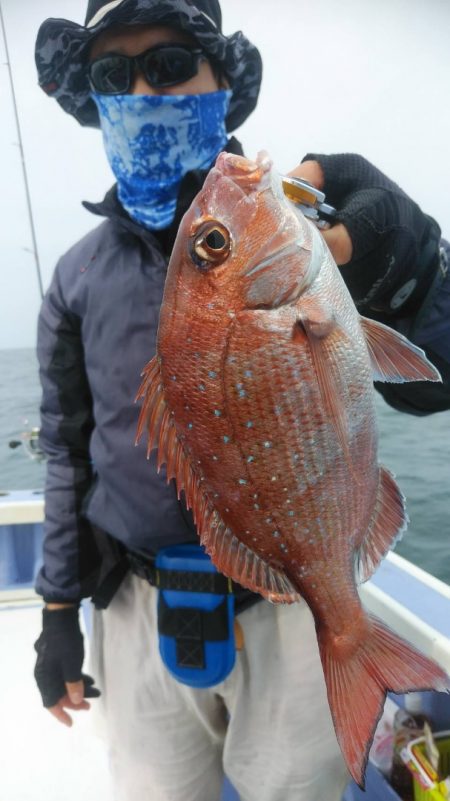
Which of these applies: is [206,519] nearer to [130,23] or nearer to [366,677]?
[366,677]

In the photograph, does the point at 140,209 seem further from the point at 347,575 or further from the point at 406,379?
the point at 347,575

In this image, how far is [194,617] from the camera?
1506 mm

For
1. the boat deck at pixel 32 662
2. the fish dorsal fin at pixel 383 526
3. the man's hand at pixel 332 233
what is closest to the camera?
the fish dorsal fin at pixel 383 526

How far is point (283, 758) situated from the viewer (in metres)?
1.53

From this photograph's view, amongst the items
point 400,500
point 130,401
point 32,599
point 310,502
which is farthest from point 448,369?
point 32,599

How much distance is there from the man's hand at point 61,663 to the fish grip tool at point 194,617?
354 mm

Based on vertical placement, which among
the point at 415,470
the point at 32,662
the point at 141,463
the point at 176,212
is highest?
the point at 176,212

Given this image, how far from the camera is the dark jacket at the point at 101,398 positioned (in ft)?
5.06

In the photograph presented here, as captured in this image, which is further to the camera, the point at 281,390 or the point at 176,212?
the point at 176,212

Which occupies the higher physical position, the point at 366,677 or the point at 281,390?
the point at 281,390

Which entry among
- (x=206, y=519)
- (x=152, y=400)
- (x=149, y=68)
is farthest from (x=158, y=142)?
(x=206, y=519)

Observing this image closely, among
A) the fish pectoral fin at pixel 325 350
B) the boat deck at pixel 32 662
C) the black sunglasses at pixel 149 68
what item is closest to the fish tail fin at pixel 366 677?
the fish pectoral fin at pixel 325 350

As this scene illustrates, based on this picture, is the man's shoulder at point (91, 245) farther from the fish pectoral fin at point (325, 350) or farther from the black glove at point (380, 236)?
the fish pectoral fin at point (325, 350)

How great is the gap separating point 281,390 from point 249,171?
355 mm
